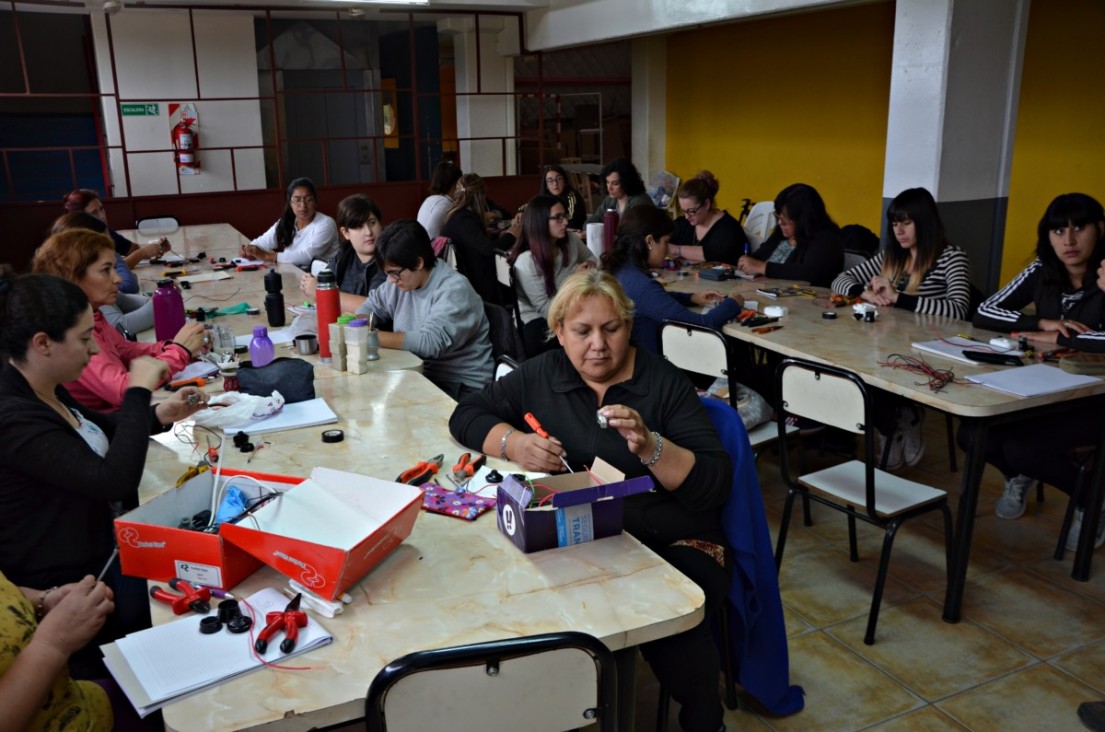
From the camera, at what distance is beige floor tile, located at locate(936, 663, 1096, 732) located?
8.37 feet

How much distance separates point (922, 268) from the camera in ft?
14.0

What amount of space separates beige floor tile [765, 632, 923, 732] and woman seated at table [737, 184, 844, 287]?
2.56m

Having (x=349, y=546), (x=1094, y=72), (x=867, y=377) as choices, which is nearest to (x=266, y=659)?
(x=349, y=546)

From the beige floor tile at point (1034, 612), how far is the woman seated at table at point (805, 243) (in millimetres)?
2106

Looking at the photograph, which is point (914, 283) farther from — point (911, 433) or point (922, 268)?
point (911, 433)

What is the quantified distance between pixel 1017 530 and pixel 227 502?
320cm

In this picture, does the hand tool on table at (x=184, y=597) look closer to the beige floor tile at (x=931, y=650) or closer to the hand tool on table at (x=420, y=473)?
the hand tool on table at (x=420, y=473)

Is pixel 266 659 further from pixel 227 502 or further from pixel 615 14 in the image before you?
pixel 615 14

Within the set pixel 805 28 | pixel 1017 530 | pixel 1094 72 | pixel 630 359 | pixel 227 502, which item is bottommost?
pixel 1017 530

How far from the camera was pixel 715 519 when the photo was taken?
2305 mm

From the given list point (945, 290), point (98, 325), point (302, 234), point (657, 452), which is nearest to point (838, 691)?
point (657, 452)

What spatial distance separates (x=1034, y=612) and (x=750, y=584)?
4.80ft

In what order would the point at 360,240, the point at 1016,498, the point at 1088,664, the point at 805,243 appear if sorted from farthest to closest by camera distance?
the point at 805,243
the point at 360,240
the point at 1016,498
the point at 1088,664

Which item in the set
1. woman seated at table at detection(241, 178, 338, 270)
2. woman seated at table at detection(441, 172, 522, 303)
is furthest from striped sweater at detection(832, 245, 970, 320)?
woman seated at table at detection(241, 178, 338, 270)
